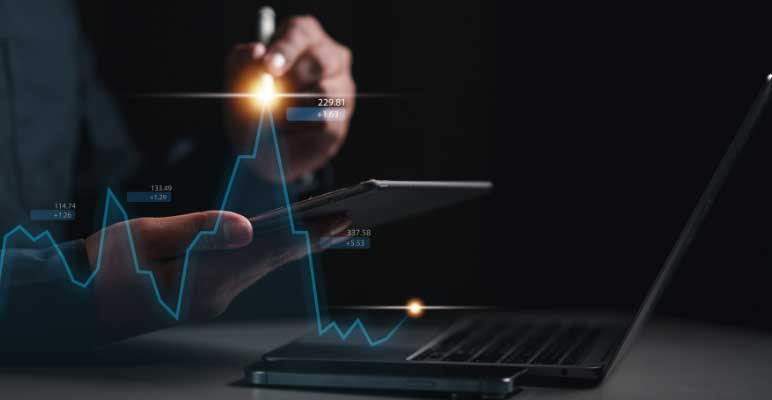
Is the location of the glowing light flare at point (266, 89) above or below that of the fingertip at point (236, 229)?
above

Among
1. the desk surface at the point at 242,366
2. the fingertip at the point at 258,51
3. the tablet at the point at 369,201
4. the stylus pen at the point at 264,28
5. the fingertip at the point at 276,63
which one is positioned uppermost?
the stylus pen at the point at 264,28

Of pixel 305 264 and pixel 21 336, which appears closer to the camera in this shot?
pixel 21 336

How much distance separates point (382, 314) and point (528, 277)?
340 mm

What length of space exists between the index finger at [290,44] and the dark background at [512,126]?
15cm

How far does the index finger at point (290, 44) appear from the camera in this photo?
111cm

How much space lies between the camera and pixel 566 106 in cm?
136

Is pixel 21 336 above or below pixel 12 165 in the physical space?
below

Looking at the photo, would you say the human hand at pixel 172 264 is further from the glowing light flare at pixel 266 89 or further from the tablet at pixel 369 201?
the glowing light flare at pixel 266 89

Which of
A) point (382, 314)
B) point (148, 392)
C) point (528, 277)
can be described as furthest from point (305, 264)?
point (148, 392)

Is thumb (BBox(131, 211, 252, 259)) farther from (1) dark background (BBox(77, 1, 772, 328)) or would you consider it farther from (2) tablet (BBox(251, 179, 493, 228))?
(1) dark background (BBox(77, 1, 772, 328))

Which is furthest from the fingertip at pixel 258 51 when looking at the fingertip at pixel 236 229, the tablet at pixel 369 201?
the fingertip at pixel 236 229

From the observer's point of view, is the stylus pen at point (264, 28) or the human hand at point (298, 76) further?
the stylus pen at point (264, 28)

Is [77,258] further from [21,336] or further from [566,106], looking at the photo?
[566,106]

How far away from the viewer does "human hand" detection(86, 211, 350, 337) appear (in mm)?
814
